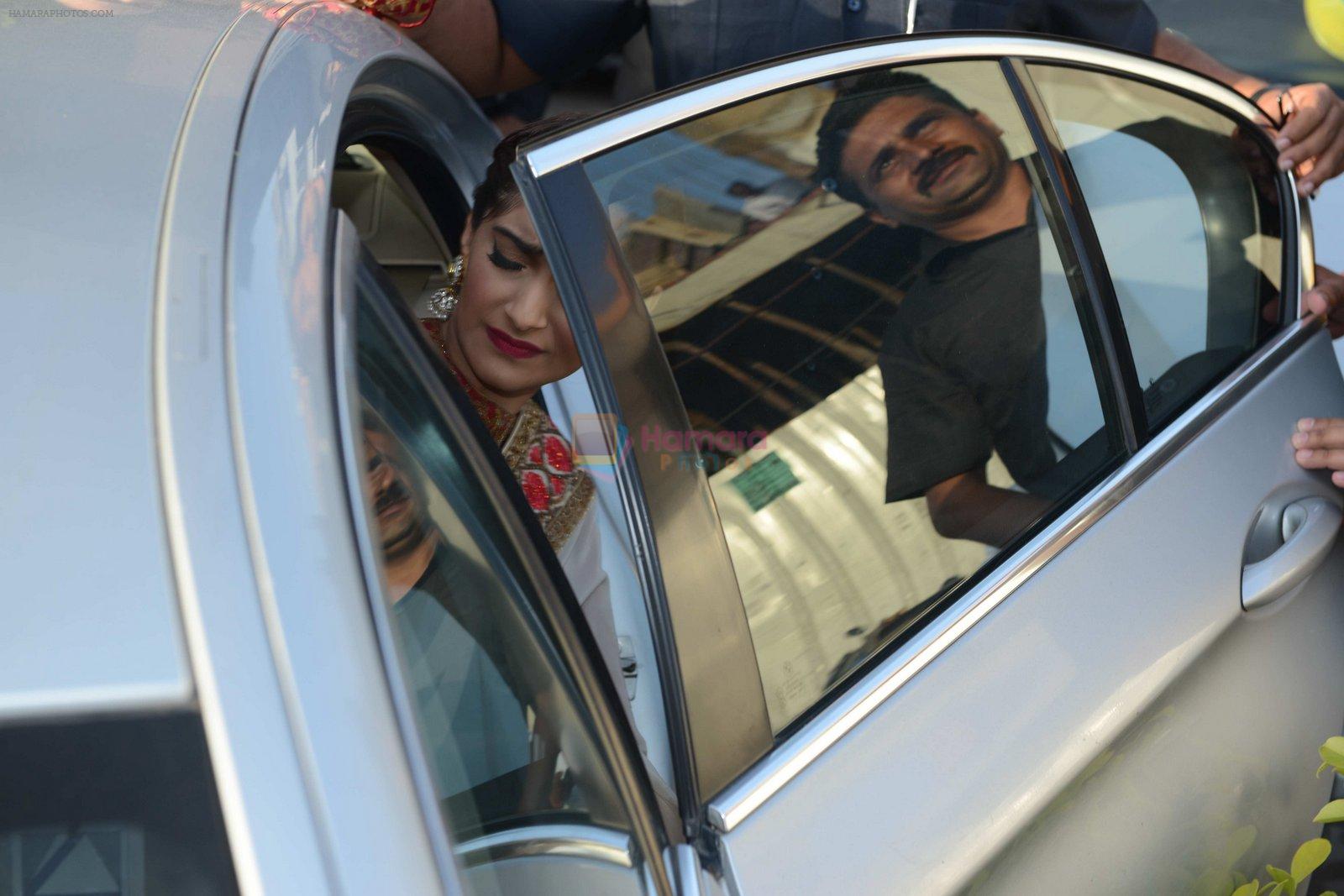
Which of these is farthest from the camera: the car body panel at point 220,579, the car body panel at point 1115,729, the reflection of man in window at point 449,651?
the car body panel at point 1115,729

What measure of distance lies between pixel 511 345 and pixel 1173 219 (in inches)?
37.0

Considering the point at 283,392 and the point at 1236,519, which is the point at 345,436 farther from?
the point at 1236,519

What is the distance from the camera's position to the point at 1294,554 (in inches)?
55.4

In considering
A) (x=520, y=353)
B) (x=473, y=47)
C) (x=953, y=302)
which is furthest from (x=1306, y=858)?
(x=473, y=47)

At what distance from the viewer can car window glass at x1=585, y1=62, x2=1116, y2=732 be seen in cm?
100

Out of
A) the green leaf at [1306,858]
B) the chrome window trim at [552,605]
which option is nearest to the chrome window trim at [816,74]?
the chrome window trim at [552,605]

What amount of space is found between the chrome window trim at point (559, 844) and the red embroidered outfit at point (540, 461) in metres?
0.70

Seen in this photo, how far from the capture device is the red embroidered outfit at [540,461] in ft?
4.92

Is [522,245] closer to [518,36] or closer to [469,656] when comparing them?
[469,656]

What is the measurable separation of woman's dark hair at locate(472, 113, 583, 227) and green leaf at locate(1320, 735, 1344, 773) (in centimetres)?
104

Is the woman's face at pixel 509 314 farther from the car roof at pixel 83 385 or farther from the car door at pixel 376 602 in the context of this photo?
the car roof at pixel 83 385

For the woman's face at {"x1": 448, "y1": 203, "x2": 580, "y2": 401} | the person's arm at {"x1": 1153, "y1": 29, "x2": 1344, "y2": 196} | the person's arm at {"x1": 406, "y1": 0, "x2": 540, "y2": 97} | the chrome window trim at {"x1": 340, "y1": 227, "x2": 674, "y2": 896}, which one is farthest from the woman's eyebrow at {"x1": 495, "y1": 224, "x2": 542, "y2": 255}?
the person's arm at {"x1": 1153, "y1": 29, "x2": 1344, "y2": 196}

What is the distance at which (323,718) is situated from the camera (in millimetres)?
587

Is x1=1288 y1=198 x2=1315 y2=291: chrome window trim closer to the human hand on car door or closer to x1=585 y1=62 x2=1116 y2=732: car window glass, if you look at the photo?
the human hand on car door
